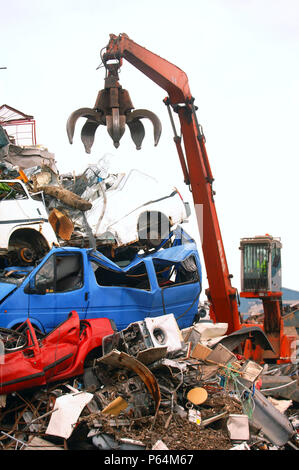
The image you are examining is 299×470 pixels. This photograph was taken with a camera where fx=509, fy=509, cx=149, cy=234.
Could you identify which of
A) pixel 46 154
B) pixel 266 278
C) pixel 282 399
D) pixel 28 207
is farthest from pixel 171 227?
pixel 46 154

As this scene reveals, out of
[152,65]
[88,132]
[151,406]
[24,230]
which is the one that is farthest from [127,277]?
[152,65]

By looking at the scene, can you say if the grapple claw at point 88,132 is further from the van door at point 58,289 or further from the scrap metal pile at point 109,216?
the scrap metal pile at point 109,216

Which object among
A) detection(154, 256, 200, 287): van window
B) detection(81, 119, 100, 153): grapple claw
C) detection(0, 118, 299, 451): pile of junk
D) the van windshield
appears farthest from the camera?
detection(154, 256, 200, 287): van window

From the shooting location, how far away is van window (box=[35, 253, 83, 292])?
8.21m

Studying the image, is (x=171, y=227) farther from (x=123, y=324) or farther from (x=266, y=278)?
(x=123, y=324)

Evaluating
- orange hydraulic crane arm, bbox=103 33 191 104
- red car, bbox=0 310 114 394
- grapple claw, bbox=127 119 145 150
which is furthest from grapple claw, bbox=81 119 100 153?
red car, bbox=0 310 114 394

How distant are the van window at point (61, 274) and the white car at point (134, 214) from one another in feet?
9.02

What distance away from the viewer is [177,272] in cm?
1055

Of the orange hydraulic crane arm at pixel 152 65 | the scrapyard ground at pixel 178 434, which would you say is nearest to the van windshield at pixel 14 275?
the scrapyard ground at pixel 178 434

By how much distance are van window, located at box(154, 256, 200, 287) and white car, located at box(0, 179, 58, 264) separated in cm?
228

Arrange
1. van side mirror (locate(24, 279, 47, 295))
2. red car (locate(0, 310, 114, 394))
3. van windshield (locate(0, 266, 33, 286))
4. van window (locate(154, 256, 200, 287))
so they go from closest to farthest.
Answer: red car (locate(0, 310, 114, 394)), van side mirror (locate(24, 279, 47, 295)), van windshield (locate(0, 266, 33, 286)), van window (locate(154, 256, 200, 287))

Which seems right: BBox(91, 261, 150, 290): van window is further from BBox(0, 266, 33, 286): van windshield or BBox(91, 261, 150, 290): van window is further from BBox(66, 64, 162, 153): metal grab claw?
BBox(66, 64, 162, 153): metal grab claw

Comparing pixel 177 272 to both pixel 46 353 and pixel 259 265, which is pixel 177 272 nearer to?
pixel 259 265

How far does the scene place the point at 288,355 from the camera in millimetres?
11219
